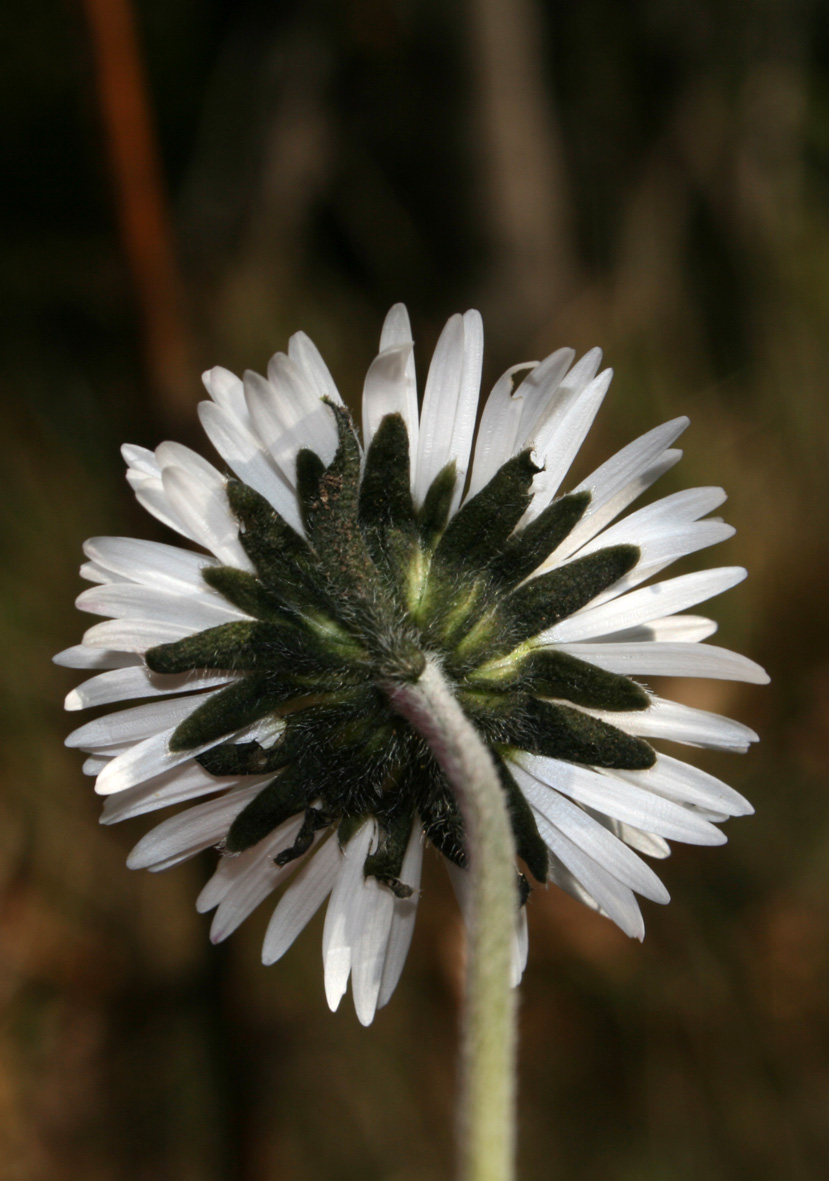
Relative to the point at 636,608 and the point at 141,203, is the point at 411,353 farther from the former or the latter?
the point at 141,203

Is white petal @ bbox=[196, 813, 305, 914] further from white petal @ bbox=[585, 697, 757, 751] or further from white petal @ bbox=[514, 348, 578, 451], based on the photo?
white petal @ bbox=[514, 348, 578, 451]

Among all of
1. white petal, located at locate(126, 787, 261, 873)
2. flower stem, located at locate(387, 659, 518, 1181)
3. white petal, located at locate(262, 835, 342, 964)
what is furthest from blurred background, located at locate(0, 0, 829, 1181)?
flower stem, located at locate(387, 659, 518, 1181)

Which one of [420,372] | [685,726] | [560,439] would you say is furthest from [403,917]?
[420,372]

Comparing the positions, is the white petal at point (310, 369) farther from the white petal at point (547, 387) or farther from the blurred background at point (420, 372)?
the blurred background at point (420, 372)

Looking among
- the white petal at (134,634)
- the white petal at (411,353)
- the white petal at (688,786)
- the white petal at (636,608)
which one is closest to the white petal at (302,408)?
the white petal at (411,353)

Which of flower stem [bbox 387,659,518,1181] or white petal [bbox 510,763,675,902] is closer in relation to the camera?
flower stem [bbox 387,659,518,1181]

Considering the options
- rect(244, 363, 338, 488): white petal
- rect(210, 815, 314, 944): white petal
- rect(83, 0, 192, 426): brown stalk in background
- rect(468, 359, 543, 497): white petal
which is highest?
rect(83, 0, 192, 426): brown stalk in background

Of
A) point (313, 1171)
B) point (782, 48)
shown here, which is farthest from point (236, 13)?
point (313, 1171)

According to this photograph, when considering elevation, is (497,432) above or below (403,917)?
above
